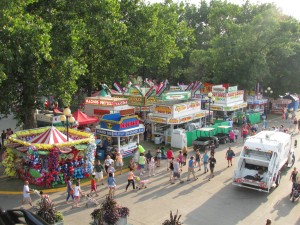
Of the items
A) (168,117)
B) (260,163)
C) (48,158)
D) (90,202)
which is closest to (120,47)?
(168,117)

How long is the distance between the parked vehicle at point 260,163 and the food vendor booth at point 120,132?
8.23m

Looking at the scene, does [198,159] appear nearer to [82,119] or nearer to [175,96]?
[82,119]

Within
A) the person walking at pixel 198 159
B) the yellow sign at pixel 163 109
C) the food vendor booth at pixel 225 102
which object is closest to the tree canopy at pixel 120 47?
the food vendor booth at pixel 225 102

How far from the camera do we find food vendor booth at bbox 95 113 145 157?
23.3 meters

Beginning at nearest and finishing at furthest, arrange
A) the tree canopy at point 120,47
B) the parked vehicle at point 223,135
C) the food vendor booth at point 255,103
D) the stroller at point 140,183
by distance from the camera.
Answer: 1. the stroller at point 140,183
2. the tree canopy at point 120,47
3. the parked vehicle at point 223,135
4. the food vendor booth at point 255,103

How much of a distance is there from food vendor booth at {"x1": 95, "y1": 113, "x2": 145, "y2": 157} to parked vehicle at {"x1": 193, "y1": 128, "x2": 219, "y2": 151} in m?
4.61

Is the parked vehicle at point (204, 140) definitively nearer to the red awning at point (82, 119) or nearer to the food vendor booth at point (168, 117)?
the food vendor booth at point (168, 117)

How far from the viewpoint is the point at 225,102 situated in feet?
116

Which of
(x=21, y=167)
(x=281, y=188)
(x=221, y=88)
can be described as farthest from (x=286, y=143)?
(x=221, y=88)

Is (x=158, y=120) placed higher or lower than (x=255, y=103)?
lower

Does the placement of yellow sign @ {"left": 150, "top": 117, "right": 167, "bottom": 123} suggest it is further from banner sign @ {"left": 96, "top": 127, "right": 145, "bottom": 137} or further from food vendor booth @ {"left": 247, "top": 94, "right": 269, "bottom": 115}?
food vendor booth @ {"left": 247, "top": 94, "right": 269, "bottom": 115}

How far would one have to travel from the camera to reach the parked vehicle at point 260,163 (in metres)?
17.3

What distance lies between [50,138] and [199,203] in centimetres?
878

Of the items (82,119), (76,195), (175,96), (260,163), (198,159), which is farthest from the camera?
(175,96)
